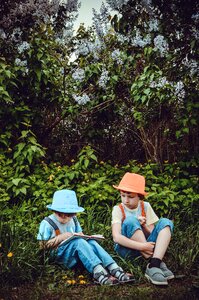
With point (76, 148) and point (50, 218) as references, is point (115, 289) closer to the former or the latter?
point (50, 218)

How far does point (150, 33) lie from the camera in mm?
5762

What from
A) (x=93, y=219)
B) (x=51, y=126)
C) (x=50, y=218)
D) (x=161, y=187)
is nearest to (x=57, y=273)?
(x=50, y=218)

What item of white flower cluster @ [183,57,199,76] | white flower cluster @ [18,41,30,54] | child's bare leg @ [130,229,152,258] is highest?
white flower cluster @ [18,41,30,54]

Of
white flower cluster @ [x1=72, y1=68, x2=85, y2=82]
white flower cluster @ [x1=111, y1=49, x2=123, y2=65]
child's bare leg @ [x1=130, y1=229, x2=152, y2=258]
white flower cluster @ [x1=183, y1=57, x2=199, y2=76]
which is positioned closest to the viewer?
child's bare leg @ [x1=130, y1=229, x2=152, y2=258]

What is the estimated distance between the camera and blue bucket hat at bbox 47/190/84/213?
4371mm

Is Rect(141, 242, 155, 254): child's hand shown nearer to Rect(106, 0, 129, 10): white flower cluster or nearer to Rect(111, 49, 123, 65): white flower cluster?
Rect(106, 0, 129, 10): white flower cluster

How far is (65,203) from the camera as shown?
14.5ft

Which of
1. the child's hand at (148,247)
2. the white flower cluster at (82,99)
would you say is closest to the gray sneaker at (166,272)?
the child's hand at (148,247)

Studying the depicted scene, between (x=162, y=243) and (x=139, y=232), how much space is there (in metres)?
0.22

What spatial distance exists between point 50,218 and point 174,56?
2459mm

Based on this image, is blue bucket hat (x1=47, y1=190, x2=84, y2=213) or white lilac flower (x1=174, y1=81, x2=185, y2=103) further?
white lilac flower (x1=174, y1=81, x2=185, y2=103)

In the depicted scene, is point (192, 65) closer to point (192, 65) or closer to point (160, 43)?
point (192, 65)

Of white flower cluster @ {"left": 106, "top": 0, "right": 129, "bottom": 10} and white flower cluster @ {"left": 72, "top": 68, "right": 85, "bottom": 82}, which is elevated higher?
white flower cluster @ {"left": 106, "top": 0, "right": 129, "bottom": 10}

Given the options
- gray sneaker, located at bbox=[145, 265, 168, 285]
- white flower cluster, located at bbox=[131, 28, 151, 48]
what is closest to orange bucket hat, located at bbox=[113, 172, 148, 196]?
gray sneaker, located at bbox=[145, 265, 168, 285]
